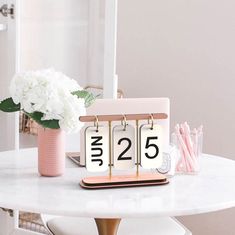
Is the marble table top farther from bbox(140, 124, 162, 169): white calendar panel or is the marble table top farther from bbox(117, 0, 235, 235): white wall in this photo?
bbox(117, 0, 235, 235): white wall

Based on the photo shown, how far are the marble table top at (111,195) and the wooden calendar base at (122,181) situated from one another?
0.07 feet

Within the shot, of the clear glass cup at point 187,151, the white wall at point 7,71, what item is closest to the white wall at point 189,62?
the white wall at point 7,71

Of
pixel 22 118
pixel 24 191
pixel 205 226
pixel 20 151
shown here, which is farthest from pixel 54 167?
pixel 205 226

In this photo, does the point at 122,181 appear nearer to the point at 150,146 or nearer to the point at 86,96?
the point at 150,146

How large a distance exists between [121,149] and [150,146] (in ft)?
0.32

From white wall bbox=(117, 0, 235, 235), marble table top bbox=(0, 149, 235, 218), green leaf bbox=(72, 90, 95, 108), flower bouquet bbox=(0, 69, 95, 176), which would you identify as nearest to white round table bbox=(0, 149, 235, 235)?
marble table top bbox=(0, 149, 235, 218)

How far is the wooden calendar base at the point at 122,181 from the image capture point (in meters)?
1.86

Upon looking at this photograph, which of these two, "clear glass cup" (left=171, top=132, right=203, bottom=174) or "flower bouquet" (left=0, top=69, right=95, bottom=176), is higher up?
"flower bouquet" (left=0, top=69, right=95, bottom=176)

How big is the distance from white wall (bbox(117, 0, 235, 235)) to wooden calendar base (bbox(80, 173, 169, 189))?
145cm

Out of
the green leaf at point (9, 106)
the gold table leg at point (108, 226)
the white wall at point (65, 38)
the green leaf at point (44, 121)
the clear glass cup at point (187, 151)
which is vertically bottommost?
the gold table leg at point (108, 226)

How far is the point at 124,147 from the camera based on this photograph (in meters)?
1.87

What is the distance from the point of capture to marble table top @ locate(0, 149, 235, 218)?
1653mm

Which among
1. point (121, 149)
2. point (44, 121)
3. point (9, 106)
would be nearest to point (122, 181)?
point (121, 149)

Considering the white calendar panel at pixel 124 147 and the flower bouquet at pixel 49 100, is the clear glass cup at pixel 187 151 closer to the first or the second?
the white calendar panel at pixel 124 147
